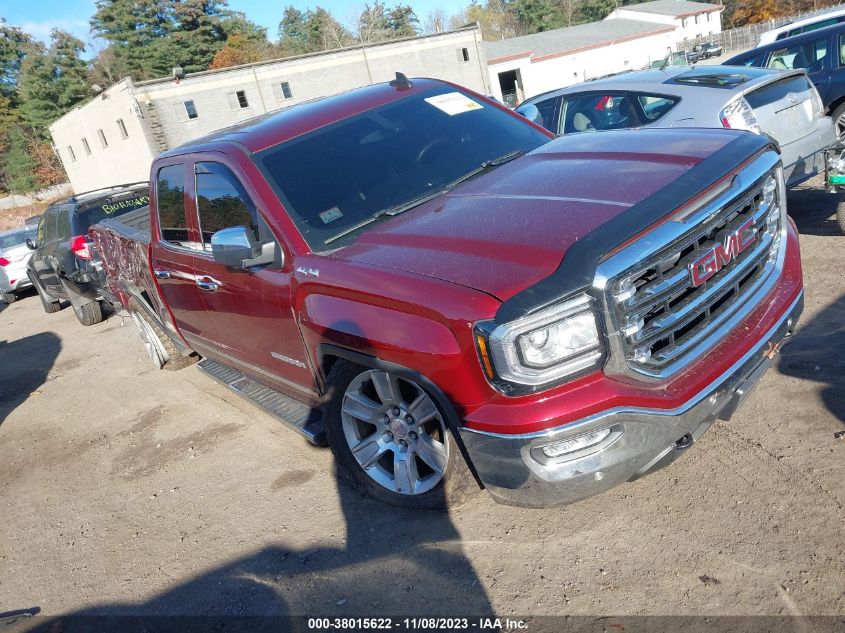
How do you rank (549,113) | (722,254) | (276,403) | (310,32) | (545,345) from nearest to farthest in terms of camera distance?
1. (545,345)
2. (722,254)
3. (276,403)
4. (549,113)
5. (310,32)

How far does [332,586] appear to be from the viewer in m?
3.07

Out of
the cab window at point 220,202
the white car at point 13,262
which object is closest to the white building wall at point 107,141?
the white car at point 13,262

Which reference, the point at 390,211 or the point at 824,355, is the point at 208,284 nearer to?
the point at 390,211

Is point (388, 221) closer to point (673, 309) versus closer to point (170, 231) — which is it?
point (673, 309)

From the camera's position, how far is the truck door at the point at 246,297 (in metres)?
3.62

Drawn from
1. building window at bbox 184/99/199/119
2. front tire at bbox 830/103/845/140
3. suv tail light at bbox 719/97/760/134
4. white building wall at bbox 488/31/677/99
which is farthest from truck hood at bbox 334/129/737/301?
white building wall at bbox 488/31/677/99

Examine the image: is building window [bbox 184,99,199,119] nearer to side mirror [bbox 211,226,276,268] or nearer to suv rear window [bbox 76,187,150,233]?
suv rear window [bbox 76,187,150,233]

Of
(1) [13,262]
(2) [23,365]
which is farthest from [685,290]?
(1) [13,262]

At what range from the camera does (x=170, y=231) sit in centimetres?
482

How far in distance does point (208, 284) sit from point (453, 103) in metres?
1.99

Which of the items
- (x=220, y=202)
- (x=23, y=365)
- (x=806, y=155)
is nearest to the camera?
(x=220, y=202)

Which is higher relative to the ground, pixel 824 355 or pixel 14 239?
pixel 14 239

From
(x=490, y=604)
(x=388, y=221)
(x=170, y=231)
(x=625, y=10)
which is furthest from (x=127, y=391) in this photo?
(x=625, y=10)

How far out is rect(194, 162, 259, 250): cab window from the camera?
12.3ft
